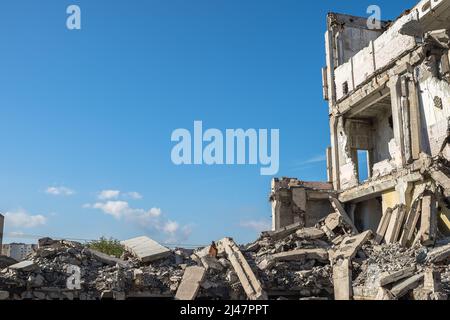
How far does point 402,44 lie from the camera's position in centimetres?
1809

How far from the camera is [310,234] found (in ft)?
50.5

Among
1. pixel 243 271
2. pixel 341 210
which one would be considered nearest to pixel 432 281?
pixel 243 271

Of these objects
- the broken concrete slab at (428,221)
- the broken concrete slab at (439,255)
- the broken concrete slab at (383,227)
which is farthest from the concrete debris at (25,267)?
the broken concrete slab at (428,221)

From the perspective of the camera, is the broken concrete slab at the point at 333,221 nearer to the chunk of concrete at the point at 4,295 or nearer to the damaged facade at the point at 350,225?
the damaged facade at the point at 350,225

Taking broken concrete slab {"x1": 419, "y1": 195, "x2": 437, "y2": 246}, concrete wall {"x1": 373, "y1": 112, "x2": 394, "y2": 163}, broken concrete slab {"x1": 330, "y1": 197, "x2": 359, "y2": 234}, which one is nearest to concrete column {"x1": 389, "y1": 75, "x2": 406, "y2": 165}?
broken concrete slab {"x1": 419, "y1": 195, "x2": 437, "y2": 246}

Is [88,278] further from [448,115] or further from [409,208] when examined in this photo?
[448,115]

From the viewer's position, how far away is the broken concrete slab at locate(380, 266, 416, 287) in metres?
10.4

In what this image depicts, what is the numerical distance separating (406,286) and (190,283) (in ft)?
16.1

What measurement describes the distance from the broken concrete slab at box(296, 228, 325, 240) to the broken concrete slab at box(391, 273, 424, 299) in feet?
16.1

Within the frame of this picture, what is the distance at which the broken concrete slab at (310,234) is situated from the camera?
1512 cm

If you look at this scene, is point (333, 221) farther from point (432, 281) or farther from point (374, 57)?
point (432, 281)

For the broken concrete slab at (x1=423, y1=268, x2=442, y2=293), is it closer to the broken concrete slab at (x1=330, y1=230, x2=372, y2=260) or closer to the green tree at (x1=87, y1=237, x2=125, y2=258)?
the broken concrete slab at (x1=330, y1=230, x2=372, y2=260)
